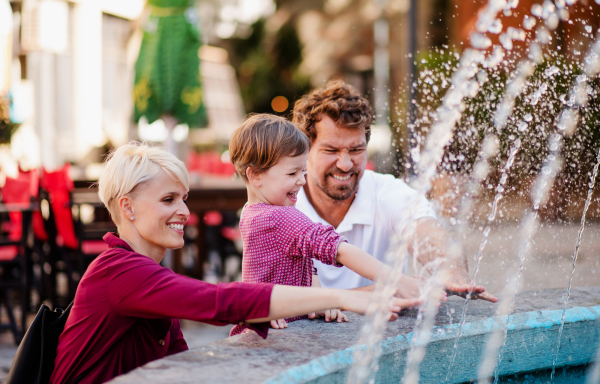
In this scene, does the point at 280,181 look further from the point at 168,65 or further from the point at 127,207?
the point at 168,65

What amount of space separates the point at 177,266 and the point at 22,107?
693cm

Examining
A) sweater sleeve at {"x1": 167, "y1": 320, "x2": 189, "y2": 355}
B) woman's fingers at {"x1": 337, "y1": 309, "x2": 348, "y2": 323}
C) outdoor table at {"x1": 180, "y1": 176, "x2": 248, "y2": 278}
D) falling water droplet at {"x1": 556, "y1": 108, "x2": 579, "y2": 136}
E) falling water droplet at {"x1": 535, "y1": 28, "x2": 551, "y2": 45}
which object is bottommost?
sweater sleeve at {"x1": 167, "y1": 320, "x2": 189, "y2": 355}

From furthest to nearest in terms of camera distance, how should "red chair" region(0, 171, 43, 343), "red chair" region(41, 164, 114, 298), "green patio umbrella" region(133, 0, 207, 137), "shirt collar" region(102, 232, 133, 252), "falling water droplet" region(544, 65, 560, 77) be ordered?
1. "green patio umbrella" region(133, 0, 207, 137)
2. "red chair" region(41, 164, 114, 298)
3. "red chair" region(0, 171, 43, 343)
4. "falling water droplet" region(544, 65, 560, 77)
5. "shirt collar" region(102, 232, 133, 252)

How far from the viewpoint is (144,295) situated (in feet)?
5.33

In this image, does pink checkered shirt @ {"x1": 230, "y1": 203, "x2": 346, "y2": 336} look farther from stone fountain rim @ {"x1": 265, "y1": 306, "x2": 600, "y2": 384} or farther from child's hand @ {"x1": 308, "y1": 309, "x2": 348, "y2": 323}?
stone fountain rim @ {"x1": 265, "y1": 306, "x2": 600, "y2": 384}

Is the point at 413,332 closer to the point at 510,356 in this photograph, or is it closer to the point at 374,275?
the point at 374,275

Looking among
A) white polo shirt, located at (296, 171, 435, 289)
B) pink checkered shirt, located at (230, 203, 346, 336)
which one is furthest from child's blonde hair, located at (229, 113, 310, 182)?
white polo shirt, located at (296, 171, 435, 289)

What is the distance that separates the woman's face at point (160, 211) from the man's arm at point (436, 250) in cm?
97

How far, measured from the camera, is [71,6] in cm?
1273

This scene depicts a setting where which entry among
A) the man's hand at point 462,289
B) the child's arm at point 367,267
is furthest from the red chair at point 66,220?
the child's arm at point 367,267

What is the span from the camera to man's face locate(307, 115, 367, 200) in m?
2.68

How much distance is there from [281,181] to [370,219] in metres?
0.72

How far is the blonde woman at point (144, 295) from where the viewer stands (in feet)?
5.29

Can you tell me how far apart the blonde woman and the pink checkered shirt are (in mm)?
242
